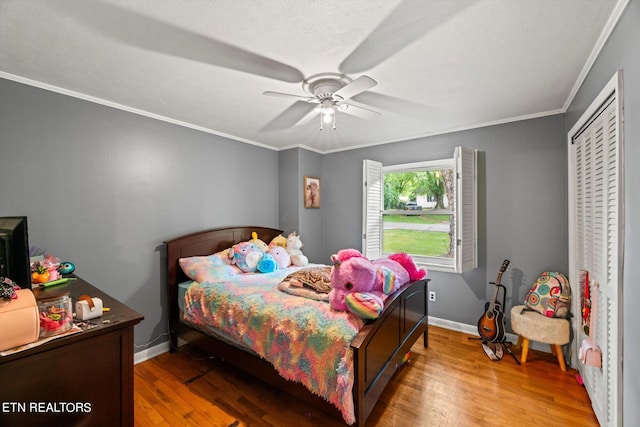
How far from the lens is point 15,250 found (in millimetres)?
1313

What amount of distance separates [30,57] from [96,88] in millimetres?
461

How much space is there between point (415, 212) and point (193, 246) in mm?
2814

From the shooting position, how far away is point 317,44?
1668 mm

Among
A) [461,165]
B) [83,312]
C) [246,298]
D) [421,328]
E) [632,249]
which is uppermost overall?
[461,165]

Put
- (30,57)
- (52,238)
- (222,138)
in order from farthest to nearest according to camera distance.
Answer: (222,138) → (52,238) → (30,57)

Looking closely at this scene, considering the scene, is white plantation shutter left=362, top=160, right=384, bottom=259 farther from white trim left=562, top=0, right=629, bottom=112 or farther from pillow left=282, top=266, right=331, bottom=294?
white trim left=562, top=0, right=629, bottom=112

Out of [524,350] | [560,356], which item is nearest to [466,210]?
[524,350]

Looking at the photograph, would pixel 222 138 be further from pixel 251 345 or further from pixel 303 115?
pixel 251 345

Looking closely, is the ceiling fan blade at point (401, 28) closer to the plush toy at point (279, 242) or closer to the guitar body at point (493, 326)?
the plush toy at point (279, 242)

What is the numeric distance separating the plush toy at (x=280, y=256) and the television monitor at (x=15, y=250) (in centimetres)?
226

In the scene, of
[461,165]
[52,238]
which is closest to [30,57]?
[52,238]

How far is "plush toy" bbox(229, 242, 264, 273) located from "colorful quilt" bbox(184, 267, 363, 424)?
0.50 m

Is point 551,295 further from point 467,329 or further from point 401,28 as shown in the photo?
point 401,28

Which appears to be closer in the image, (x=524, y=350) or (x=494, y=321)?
(x=524, y=350)
